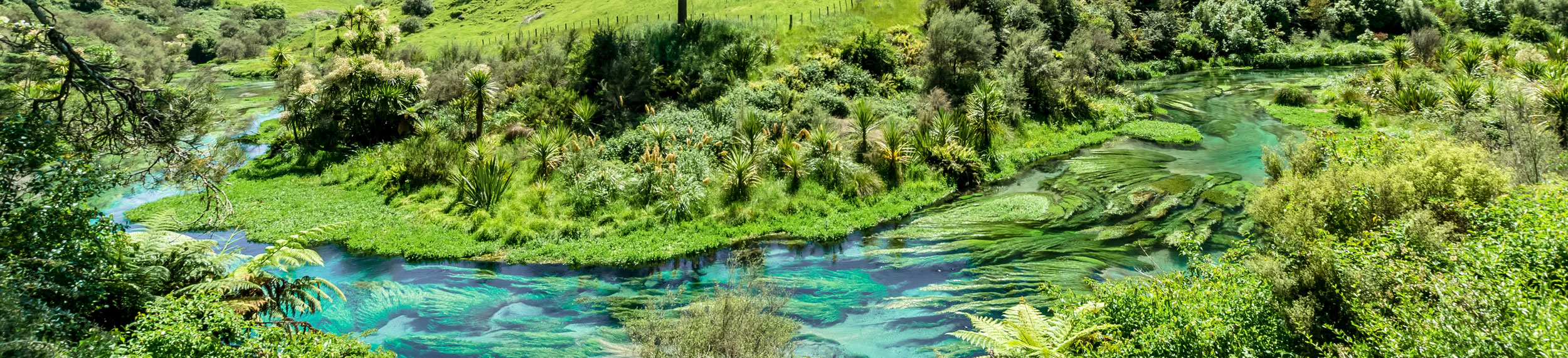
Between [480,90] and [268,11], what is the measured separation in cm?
7312

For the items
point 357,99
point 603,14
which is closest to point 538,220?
point 357,99

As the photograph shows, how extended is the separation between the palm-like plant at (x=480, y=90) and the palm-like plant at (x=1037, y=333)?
1764 cm

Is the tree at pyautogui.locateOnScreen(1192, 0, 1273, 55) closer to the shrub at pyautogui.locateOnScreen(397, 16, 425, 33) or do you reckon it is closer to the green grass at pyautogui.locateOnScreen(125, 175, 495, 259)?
the green grass at pyautogui.locateOnScreen(125, 175, 495, 259)

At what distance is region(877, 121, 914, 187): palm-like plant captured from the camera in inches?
753

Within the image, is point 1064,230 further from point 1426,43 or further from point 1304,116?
point 1426,43

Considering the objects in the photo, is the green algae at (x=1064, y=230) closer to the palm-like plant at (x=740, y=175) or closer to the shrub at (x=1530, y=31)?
the palm-like plant at (x=740, y=175)

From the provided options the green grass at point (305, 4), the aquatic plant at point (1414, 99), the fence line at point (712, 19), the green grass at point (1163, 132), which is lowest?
the green grass at point (1163, 132)

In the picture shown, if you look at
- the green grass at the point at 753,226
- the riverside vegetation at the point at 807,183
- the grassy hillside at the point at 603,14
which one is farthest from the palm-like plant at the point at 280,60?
the green grass at the point at 753,226

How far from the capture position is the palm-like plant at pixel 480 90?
827 inches

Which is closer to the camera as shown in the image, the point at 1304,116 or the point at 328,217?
the point at 328,217

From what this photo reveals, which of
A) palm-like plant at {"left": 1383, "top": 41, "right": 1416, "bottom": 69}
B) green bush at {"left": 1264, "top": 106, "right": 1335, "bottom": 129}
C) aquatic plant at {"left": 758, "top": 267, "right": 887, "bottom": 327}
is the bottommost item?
aquatic plant at {"left": 758, "top": 267, "right": 887, "bottom": 327}

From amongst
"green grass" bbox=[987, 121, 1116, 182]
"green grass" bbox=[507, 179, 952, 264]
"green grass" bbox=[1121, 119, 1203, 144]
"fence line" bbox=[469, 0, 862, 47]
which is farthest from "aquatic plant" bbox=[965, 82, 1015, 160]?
"fence line" bbox=[469, 0, 862, 47]

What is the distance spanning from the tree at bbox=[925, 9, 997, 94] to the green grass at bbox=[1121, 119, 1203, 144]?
→ 595 cm

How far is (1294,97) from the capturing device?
92.2 feet
